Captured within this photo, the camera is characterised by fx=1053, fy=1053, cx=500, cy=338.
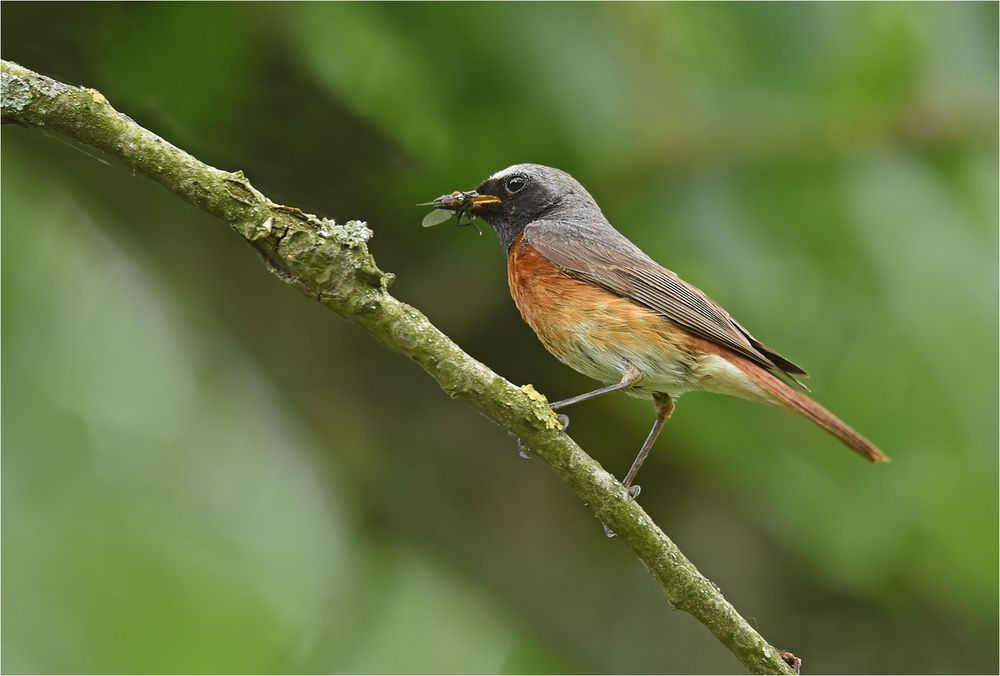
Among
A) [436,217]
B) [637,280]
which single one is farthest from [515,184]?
[637,280]

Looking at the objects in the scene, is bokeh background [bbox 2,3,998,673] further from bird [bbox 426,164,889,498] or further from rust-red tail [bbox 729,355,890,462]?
rust-red tail [bbox 729,355,890,462]

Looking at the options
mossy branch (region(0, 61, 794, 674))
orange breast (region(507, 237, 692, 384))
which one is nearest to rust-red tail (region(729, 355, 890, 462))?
orange breast (region(507, 237, 692, 384))

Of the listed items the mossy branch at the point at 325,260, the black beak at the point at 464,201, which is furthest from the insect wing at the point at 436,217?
the mossy branch at the point at 325,260

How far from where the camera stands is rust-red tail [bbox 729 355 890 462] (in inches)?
139

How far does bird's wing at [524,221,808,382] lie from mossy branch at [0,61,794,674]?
4.11 feet

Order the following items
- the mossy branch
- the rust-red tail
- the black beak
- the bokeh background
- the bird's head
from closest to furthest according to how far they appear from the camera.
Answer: the mossy branch < the rust-red tail < the black beak < the bird's head < the bokeh background

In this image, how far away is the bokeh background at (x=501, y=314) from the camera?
522cm

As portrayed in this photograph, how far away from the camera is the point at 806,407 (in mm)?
3738

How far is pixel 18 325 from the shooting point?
5.09m

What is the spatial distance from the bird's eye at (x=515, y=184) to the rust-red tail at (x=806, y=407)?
4.11 ft

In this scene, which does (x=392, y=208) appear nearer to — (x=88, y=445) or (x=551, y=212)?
(x=551, y=212)

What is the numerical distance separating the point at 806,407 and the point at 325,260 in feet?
6.20

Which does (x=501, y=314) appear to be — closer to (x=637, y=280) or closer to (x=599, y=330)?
(x=637, y=280)

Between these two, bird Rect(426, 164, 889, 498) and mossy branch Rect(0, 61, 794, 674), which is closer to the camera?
mossy branch Rect(0, 61, 794, 674)
